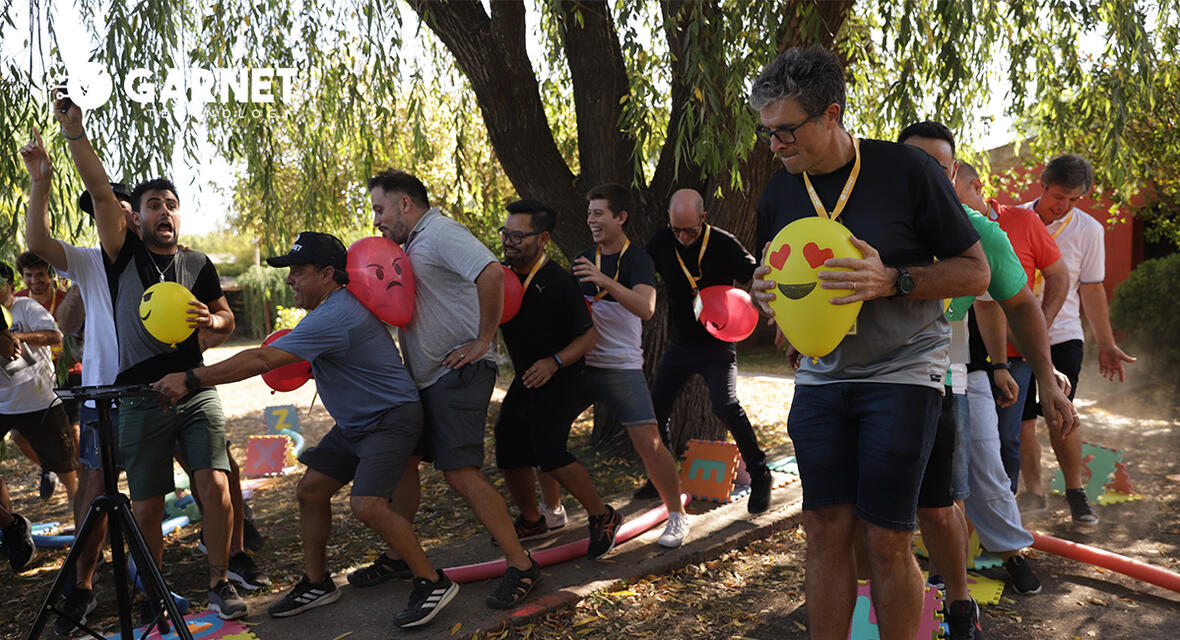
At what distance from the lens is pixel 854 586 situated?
2660 mm

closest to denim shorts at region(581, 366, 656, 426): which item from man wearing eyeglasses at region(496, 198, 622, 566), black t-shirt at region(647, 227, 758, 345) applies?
man wearing eyeglasses at region(496, 198, 622, 566)

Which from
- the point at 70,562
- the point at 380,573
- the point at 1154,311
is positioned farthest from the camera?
the point at 1154,311

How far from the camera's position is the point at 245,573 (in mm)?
4211

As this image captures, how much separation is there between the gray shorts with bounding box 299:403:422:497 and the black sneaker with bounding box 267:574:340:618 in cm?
51

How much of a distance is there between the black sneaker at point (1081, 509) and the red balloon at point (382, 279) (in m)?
3.94

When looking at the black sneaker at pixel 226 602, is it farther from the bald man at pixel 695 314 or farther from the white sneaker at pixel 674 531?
the bald man at pixel 695 314

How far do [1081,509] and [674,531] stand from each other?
7.96 ft

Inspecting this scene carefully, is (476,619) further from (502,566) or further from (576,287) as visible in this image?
(576,287)

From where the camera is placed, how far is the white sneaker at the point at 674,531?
4469mm

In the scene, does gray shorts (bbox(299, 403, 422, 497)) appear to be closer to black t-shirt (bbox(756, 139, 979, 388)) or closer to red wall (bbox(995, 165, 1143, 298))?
black t-shirt (bbox(756, 139, 979, 388))

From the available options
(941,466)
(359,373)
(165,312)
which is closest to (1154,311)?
(941,466)

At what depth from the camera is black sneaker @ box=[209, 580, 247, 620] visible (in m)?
3.74

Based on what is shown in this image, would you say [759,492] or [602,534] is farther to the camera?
[759,492]

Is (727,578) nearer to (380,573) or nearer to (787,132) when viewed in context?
(380,573)
